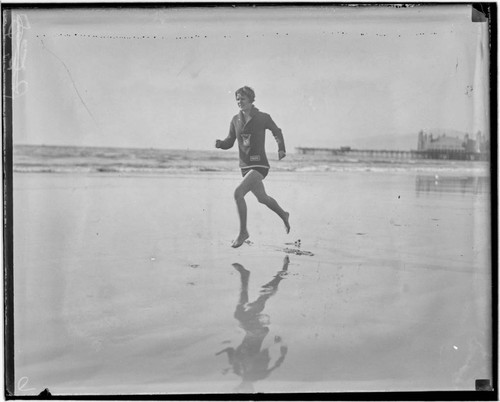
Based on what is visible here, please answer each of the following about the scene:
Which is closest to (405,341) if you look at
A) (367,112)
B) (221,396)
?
(221,396)

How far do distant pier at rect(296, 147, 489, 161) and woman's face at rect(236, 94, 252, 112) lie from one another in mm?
285

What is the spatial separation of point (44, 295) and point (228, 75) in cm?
124

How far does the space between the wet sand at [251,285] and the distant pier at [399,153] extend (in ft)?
0.32

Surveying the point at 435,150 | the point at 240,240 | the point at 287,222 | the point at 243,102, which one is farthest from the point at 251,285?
the point at 435,150

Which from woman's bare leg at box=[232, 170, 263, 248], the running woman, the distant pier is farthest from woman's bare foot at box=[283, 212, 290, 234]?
the distant pier

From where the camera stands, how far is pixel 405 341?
6.75 feet

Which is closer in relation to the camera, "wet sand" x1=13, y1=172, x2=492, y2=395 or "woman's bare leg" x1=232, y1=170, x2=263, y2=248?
"wet sand" x1=13, y1=172, x2=492, y2=395

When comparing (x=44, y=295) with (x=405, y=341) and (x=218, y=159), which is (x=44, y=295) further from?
(x=405, y=341)

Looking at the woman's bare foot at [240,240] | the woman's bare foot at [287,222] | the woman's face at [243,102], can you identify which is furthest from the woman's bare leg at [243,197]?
the woman's face at [243,102]

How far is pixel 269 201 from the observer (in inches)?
84.5

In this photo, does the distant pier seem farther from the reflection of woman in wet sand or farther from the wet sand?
the reflection of woman in wet sand

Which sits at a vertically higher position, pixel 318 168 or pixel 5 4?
pixel 5 4

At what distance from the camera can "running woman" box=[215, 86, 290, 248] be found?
84.4 inches

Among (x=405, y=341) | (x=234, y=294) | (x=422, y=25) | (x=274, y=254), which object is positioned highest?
(x=422, y=25)
